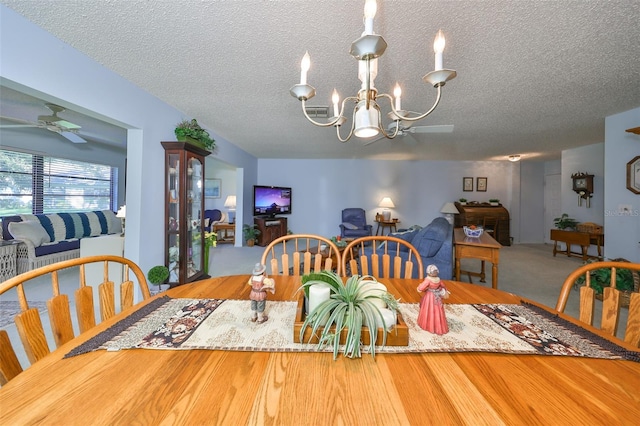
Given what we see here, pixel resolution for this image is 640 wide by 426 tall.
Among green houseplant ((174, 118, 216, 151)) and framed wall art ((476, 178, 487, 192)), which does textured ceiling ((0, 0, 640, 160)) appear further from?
framed wall art ((476, 178, 487, 192))

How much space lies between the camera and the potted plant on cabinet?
5.47m

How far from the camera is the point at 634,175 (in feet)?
9.66

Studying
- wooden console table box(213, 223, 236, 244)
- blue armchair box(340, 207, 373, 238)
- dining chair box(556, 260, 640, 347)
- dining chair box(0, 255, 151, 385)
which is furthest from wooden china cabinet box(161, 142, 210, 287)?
blue armchair box(340, 207, 373, 238)

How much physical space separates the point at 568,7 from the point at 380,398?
85.4 inches

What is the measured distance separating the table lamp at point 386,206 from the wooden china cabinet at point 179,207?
171 inches

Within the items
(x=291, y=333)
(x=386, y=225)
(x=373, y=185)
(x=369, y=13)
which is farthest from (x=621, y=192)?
(x=291, y=333)

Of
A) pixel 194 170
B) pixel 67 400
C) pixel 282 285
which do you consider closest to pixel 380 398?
pixel 67 400

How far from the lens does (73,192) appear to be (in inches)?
185

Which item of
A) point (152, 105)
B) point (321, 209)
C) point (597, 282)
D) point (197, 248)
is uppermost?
point (152, 105)

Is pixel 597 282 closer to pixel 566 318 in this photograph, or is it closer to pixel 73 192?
pixel 566 318

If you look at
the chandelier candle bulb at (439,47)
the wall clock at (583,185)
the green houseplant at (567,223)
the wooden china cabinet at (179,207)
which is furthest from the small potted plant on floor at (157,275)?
the wall clock at (583,185)

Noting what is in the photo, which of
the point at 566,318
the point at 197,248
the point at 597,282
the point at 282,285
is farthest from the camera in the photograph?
the point at 197,248

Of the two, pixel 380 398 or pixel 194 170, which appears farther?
pixel 194 170

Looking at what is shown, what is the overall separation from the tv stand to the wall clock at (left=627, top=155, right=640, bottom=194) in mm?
5670
